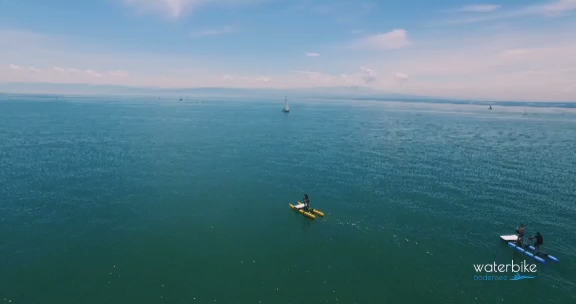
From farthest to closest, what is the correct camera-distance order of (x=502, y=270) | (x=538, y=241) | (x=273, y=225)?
(x=273, y=225) < (x=538, y=241) < (x=502, y=270)

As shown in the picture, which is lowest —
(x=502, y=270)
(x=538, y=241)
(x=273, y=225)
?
(x=502, y=270)

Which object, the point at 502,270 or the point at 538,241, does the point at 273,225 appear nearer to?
the point at 502,270

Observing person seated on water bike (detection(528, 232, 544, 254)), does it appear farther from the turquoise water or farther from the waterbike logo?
the waterbike logo

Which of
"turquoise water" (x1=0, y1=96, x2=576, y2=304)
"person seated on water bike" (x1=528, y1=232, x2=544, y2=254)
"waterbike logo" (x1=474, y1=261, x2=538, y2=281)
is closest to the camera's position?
"turquoise water" (x1=0, y1=96, x2=576, y2=304)

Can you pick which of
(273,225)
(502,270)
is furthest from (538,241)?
(273,225)

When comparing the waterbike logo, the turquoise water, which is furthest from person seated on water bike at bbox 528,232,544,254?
the waterbike logo
